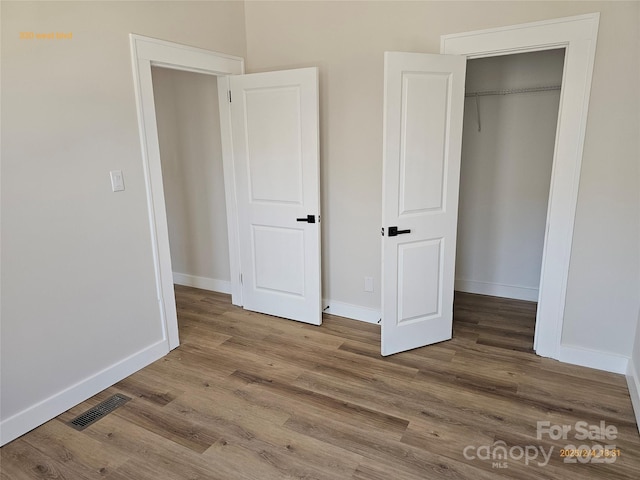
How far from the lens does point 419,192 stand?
280 cm

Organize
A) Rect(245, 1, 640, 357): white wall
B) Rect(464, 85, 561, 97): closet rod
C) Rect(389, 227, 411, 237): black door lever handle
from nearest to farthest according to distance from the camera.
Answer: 1. Rect(245, 1, 640, 357): white wall
2. Rect(389, 227, 411, 237): black door lever handle
3. Rect(464, 85, 561, 97): closet rod

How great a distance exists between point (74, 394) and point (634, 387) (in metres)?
3.39

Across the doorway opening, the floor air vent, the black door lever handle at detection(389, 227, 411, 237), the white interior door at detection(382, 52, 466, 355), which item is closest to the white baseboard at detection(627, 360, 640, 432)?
the doorway opening

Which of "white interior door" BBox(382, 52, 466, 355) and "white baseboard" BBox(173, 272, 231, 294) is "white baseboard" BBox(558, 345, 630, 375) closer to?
"white interior door" BBox(382, 52, 466, 355)

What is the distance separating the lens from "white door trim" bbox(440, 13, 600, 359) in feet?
8.00

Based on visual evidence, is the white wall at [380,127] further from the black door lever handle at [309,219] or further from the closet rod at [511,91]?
the closet rod at [511,91]

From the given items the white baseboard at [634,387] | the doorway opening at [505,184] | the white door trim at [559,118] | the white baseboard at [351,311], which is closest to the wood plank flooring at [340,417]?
the white baseboard at [634,387]

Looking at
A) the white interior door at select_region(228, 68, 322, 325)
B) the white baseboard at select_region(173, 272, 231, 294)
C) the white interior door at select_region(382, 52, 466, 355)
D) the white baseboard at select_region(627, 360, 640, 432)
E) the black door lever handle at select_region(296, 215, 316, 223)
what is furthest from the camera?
the white baseboard at select_region(173, 272, 231, 294)

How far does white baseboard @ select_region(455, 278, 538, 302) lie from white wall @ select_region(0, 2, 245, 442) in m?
3.10

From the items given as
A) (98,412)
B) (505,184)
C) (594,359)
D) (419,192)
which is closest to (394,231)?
(419,192)

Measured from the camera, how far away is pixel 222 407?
2.43 metres

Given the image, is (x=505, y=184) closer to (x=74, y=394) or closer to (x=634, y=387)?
(x=634, y=387)

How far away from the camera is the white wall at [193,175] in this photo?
12.8 feet

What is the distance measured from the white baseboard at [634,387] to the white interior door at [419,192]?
1158mm
